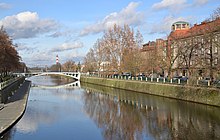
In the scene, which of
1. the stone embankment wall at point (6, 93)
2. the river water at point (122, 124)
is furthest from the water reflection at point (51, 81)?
the river water at point (122, 124)

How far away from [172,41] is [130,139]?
29605 mm

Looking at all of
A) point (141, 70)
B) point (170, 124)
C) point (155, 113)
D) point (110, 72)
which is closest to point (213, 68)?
point (155, 113)

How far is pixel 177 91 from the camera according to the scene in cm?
3519

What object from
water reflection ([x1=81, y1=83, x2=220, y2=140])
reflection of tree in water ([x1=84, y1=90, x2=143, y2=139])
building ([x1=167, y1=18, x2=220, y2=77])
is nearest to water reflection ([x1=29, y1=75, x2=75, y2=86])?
building ([x1=167, y1=18, x2=220, y2=77])

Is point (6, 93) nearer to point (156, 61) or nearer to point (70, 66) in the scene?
point (156, 61)

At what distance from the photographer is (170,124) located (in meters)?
21.0

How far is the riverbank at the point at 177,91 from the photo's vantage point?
28.6m

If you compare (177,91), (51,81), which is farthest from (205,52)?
(51,81)

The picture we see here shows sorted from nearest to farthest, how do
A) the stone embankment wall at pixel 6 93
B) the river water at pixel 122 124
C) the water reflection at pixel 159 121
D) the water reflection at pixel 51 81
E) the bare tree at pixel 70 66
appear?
1. the river water at pixel 122 124
2. the water reflection at pixel 159 121
3. the stone embankment wall at pixel 6 93
4. the water reflection at pixel 51 81
5. the bare tree at pixel 70 66

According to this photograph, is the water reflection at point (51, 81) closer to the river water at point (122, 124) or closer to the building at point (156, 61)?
the building at point (156, 61)

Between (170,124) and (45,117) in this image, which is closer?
(170,124)

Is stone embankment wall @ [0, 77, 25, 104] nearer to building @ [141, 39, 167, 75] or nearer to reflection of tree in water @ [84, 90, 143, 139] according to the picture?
reflection of tree in water @ [84, 90, 143, 139]

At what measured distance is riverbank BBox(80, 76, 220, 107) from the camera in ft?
94.0

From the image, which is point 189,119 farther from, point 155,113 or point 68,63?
point 68,63
